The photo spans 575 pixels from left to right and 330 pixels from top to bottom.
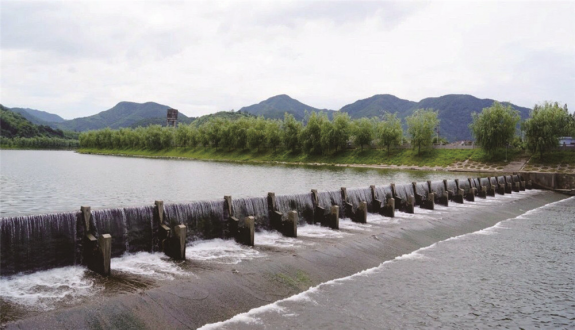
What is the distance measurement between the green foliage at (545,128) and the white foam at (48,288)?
78.4 meters

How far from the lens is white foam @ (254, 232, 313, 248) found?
19078 millimetres

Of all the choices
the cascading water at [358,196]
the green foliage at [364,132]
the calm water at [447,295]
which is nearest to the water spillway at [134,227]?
the cascading water at [358,196]

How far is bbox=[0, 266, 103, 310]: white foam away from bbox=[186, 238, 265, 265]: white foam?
13.7 feet

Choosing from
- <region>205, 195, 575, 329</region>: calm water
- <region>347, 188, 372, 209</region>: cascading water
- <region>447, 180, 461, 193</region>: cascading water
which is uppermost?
<region>347, 188, 372, 209</region>: cascading water

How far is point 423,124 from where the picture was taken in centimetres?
9400

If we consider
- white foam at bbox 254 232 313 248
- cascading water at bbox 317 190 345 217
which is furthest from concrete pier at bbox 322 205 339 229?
white foam at bbox 254 232 313 248

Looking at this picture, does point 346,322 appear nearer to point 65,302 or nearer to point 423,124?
point 65,302

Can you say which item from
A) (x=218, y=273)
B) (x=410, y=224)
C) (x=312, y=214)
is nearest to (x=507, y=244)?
(x=410, y=224)

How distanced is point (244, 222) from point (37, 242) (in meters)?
8.24

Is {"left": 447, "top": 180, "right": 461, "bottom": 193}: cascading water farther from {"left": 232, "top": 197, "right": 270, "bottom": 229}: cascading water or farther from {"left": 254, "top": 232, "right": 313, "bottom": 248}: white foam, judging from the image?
{"left": 254, "top": 232, "right": 313, "bottom": 248}: white foam

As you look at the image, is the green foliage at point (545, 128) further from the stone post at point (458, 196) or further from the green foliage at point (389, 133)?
the stone post at point (458, 196)

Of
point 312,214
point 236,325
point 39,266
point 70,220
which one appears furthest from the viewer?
point 312,214

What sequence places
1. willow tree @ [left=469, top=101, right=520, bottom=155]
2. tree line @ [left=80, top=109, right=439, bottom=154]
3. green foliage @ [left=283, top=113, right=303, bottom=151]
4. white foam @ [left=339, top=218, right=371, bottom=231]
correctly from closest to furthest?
white foam @ [left=339, top=218, right=371, bottom=231]
willow tree @ [left=469, top=101, right=520, bottom=155]
tree line @ [left=80, top=109, right=439, bottom=154]
green foliage @ [left=283, top=113, right=303, bottom=151]

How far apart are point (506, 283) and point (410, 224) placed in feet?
30.1
